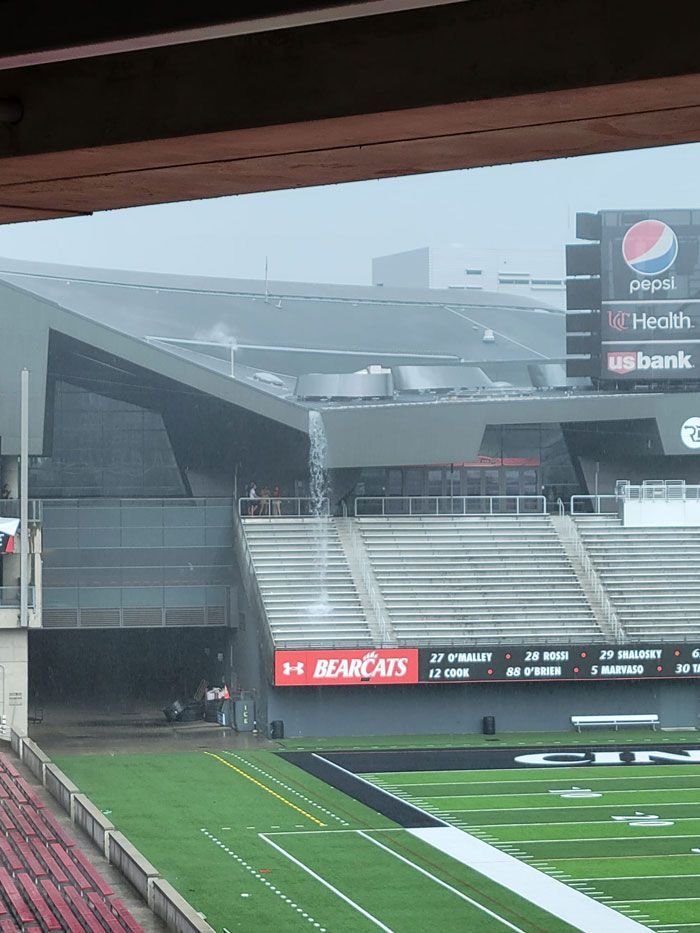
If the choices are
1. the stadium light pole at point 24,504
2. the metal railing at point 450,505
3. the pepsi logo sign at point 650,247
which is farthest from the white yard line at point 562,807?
the pepsi logo sign at point 650,247

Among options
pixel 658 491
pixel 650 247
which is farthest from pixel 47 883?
pixel 650 247

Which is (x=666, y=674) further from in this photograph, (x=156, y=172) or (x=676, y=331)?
(x=156, y=172)

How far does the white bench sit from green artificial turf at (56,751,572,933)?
966 centimetres

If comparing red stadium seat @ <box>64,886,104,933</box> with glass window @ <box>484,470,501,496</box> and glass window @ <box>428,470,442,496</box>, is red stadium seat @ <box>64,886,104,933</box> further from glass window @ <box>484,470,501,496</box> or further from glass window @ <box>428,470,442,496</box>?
glass window @ <box>484,470,501,496</box>

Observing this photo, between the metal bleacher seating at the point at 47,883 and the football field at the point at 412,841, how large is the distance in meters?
1.71

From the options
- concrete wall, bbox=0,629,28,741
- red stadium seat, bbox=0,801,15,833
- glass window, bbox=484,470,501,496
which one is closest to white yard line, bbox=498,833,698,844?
red stadium seat, bbox=0,801,15,833

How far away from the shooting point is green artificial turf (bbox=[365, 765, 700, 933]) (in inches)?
984

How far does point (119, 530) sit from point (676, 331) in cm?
1847

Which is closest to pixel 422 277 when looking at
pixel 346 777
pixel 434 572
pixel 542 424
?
pixel 542 424

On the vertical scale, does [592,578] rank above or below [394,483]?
below

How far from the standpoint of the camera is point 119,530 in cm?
4781

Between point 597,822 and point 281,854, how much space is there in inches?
263

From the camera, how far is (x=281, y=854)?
27734 millimetres

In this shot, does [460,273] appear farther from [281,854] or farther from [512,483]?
[281,854]
